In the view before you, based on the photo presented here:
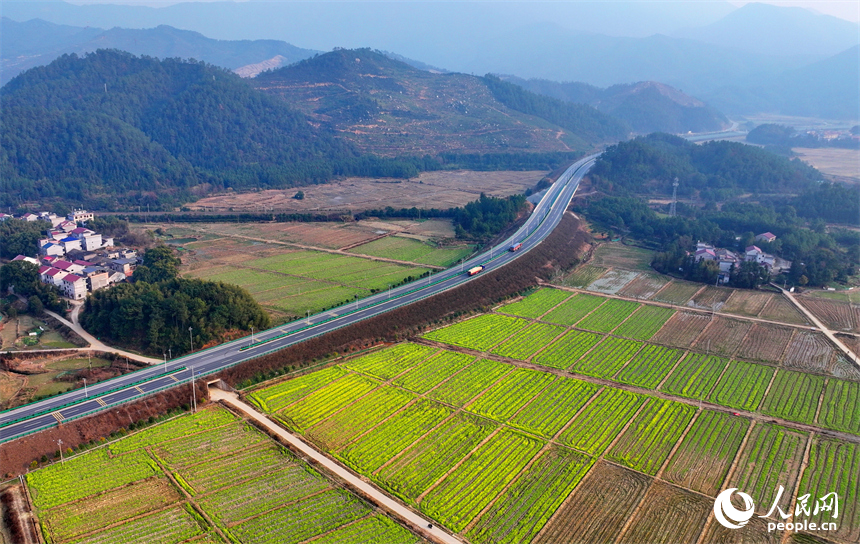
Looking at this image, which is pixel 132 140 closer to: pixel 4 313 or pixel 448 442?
pixel 4 313

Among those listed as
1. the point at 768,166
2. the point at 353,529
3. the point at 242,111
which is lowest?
the point at 353,529

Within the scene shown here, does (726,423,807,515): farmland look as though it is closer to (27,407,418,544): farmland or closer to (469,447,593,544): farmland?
(469,447,593,544): farmland

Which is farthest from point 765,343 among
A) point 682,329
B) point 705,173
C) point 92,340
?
point 705,173

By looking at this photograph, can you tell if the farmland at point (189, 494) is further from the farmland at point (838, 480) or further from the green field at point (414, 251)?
the green field at point (414, 251)

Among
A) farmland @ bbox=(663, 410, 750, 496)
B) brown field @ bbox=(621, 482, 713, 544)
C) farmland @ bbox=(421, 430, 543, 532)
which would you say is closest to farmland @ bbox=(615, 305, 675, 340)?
farmland @ bbox=(663, 410, 750, 496)

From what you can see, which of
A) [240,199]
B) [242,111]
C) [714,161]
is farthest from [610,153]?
[242,111]

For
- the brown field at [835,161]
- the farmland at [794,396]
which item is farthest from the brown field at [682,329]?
the brown field at [835,161]
